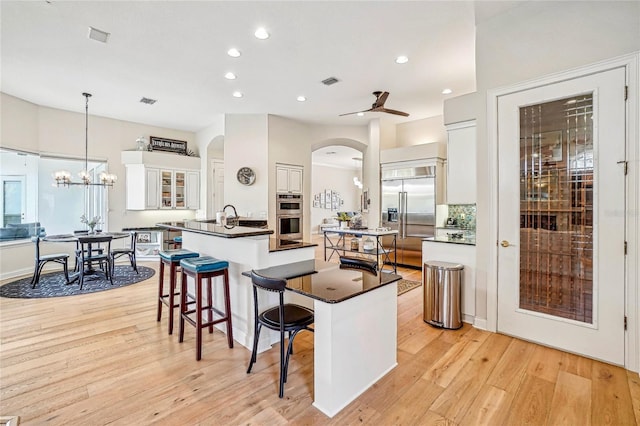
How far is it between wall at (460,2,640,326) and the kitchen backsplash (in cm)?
207

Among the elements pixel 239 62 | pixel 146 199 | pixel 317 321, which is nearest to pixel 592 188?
pixel 317 321

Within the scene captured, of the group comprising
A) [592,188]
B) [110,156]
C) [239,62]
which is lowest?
[592,188]

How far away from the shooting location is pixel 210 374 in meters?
2.39

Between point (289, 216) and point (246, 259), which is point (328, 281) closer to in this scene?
point (246, 259)

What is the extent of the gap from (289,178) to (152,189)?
3.27 metres

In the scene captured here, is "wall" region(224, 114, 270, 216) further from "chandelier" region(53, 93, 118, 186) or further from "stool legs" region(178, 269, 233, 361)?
"stool legs" region(178, 269, 233, 361)

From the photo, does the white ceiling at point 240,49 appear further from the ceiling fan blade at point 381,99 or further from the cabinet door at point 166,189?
the cabinet door at point 166,189

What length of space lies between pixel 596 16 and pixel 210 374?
434 centimetres

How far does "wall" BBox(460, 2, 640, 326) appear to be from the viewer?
243 centimetres

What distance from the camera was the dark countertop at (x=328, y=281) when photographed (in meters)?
1.93

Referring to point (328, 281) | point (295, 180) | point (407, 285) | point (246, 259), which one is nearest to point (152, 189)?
point (295, 180)

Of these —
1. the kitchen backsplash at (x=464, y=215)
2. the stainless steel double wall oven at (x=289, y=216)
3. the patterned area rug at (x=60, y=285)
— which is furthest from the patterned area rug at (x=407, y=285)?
the patterned area rug at (x=60, y=285)

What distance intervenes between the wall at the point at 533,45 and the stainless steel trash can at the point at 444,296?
0.22 metres

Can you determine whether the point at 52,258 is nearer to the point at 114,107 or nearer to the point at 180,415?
the point at 114,107
